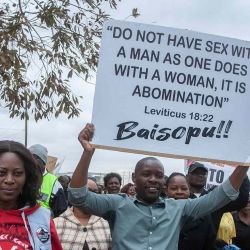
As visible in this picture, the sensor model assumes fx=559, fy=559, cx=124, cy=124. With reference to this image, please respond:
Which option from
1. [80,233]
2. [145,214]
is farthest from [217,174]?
[145,214]

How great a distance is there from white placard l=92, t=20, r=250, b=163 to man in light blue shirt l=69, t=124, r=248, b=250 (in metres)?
0.17

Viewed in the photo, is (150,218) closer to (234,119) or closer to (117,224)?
(117,224)

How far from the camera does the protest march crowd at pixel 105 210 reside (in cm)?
307

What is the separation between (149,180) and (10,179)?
973 millimetres

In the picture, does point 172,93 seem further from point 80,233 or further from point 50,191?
point 50,191

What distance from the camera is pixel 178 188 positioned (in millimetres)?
4883

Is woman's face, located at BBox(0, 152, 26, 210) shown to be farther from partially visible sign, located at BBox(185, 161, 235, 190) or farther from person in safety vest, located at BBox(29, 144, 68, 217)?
partially visible sign, located at BBox(185, 161, 235, 190)

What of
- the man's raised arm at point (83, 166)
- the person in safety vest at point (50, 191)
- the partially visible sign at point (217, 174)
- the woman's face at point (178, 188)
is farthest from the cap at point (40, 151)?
the partially visible sign at point (217, 174)

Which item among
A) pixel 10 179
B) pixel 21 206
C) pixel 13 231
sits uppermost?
pixel 10 179

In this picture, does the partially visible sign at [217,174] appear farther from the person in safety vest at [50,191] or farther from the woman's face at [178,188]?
the woman's face at [178,188]

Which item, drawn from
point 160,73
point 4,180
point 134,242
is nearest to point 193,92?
point 160,73

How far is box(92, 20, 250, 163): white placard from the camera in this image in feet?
11.6

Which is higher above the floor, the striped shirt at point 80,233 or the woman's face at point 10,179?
the woman's face at point 10,179

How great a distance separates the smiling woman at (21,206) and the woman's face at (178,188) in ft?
6.13
